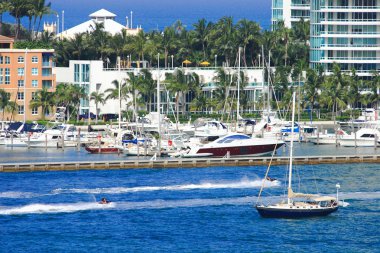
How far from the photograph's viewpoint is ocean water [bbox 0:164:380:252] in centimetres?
9394

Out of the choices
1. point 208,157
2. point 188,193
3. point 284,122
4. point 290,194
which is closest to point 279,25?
point 284,122

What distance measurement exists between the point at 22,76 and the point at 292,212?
76370mm

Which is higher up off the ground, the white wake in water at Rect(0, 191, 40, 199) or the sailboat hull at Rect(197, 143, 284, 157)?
the sailboat hull at Rect(197, 143, 284, 157)

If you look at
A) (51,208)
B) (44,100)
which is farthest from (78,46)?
(51,208)

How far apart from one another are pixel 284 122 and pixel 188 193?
48.5 metres

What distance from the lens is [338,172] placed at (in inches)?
4998

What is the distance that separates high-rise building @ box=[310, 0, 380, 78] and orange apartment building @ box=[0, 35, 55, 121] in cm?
3976

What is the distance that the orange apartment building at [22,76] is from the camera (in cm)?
16888

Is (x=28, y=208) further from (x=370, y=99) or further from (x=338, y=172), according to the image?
(x=370, y=99)

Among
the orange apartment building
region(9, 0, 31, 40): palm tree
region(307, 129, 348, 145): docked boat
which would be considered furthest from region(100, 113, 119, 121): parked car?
region(307, 129, 348, 145): docked boat

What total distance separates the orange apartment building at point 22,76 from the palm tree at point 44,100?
1124 mm

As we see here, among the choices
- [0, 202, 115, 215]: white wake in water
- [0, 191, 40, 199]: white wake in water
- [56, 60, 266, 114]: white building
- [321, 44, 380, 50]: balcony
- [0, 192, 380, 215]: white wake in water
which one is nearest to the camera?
[0, 202, 115, 215]: white wake in water

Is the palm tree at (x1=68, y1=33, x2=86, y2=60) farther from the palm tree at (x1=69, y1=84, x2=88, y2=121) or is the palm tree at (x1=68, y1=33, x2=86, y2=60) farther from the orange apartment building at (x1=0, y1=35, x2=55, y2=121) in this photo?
the palm tree at (x1=69, y1=84, x2=88, y2=121)

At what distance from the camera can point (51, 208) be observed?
105 meters
